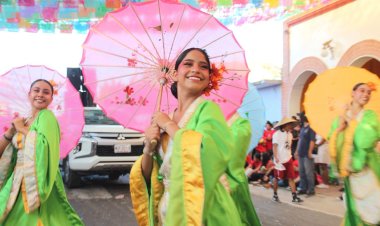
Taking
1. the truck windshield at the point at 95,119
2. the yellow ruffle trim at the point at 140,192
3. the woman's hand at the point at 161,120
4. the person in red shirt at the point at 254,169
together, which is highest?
the woman's hand at the point at 161,120

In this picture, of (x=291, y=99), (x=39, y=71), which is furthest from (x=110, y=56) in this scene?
(x=291, y=99)

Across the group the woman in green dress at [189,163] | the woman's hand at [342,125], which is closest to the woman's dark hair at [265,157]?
the woman's hand at [342,125]

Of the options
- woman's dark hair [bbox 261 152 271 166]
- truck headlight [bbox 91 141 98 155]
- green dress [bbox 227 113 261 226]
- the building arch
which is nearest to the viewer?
green dress [bbox 227 113 261 226]

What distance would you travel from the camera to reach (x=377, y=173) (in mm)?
4516

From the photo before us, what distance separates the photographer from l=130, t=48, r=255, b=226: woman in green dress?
2123mm

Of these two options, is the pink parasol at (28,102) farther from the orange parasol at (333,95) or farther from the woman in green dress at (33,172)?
the orange parasol at (333,95)

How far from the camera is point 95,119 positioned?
1045 cm

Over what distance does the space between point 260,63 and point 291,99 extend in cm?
404

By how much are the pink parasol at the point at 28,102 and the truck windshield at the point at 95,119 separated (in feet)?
18.0

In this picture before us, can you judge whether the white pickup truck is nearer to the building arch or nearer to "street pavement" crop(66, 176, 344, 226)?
"street pavement" crop(66, 176, 344, 226)

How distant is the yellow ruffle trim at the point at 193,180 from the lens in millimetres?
2098

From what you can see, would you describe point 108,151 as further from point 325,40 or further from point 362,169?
point 325,40

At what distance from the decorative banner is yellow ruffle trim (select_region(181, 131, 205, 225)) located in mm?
5873

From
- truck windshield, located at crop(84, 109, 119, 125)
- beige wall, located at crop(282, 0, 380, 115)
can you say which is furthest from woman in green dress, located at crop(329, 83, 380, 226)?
beige wall, located at crop(282, 0, 380, 115)
